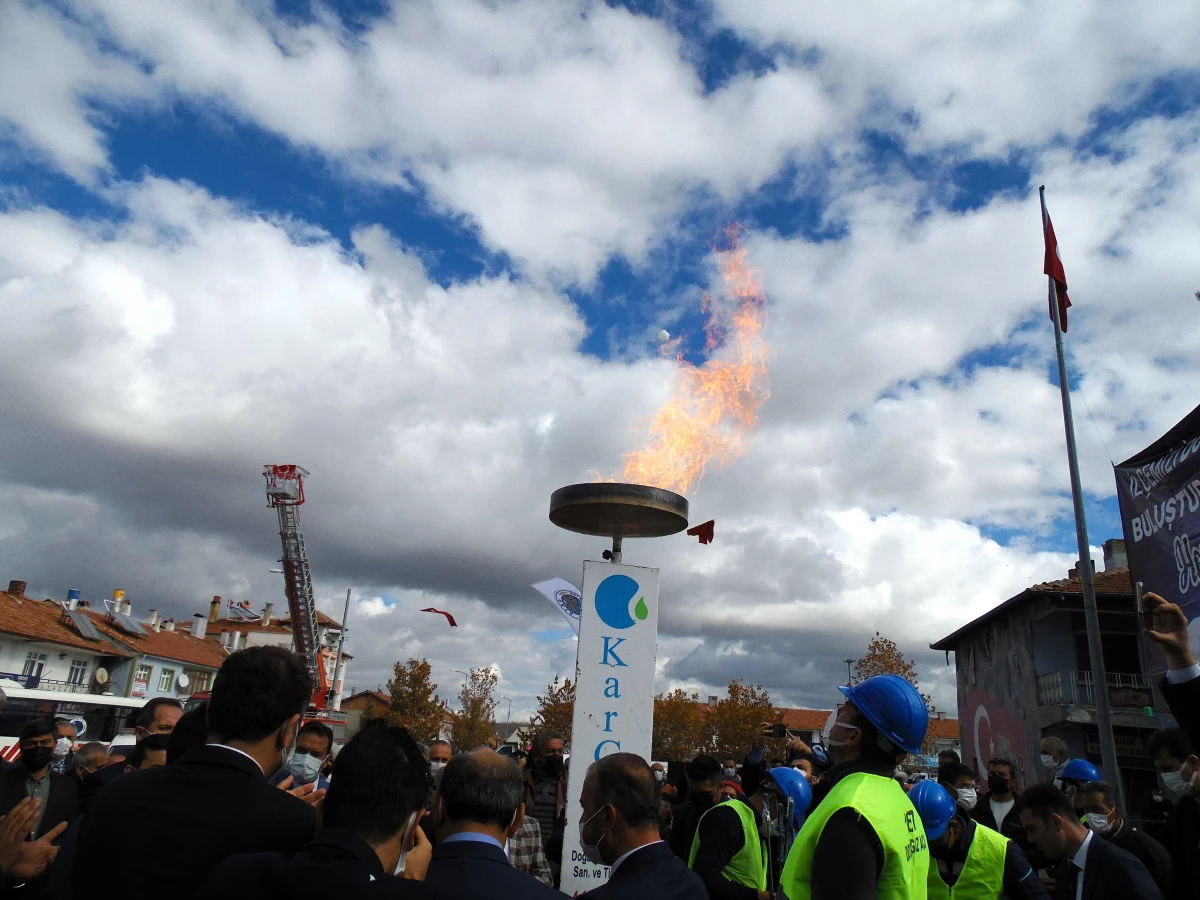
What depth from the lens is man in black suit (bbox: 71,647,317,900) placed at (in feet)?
7.61

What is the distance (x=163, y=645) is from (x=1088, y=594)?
6007 centimetres

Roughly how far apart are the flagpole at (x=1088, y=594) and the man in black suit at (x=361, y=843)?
10.8 m

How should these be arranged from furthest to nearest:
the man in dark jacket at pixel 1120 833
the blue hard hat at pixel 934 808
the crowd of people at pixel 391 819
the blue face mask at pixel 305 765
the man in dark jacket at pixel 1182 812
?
1. the blue face mask at pixel 305 765
2. the man in dark jacket at pixel 1120 833
3. the man in dark jacket at pixel 1182 812
4. the blue hard hat at pixel 934 808
5. the crowd of people at pixel 391 819

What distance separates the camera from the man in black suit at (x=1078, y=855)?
4078 mm

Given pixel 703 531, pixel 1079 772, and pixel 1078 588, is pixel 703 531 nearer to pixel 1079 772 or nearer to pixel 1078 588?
pixel 1079 772

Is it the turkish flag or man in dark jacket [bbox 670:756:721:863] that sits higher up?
the turkish flag

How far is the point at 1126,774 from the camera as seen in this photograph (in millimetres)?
24281

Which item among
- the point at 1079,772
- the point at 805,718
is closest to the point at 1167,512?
the point at 1079,772

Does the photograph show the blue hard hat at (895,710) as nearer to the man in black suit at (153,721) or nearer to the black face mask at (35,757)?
the man in black suit at (153,721)

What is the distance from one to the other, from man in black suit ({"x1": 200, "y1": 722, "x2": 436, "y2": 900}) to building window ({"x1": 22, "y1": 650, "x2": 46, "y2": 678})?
4833cm

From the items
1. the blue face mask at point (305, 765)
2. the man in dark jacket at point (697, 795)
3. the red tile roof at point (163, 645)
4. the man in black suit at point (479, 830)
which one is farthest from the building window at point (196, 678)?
the man in black suit at point (479, 830)

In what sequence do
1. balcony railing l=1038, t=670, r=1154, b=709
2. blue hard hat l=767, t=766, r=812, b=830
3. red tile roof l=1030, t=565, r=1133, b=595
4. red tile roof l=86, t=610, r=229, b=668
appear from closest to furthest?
1. blue hard hat l=767, t=766, r=812, b=830
2. balcony railing l=1038, t=670, r=1154, b=709
3. red tile roof l=1030, t=565, r=1133, b=595
4. red tile roof l=86, t=610, r=229, b=668

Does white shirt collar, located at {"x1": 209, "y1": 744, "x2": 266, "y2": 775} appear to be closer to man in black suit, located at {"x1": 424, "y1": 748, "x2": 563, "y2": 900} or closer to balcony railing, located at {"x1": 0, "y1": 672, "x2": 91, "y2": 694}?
man in black suit, located at {"x1": 424, "y1": 748, "x2": 563, "y2": 900}

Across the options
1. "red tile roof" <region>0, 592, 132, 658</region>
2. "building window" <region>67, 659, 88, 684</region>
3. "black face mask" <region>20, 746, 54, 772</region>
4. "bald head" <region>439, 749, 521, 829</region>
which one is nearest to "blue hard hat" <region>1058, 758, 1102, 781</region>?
"bald head" <region>439, 749, 521, 829</region>
